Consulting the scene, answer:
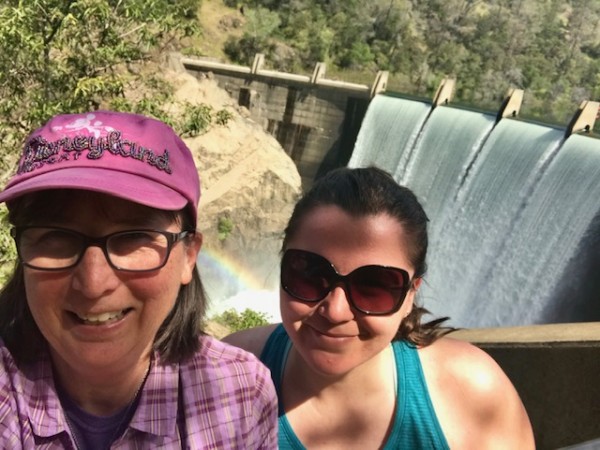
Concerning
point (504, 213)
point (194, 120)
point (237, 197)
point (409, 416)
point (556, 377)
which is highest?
point (409, 416)

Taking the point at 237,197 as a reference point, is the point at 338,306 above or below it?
above

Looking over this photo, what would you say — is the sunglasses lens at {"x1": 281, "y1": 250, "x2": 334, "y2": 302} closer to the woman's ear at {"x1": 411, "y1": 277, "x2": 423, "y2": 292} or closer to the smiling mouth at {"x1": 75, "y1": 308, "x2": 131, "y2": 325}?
the woman's ear at {"x1": 411, "y1": 277, "x2": 423, "y2": 292}

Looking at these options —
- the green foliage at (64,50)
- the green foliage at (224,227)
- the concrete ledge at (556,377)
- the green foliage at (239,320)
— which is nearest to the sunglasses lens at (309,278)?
the concrete ledge at (556,377)

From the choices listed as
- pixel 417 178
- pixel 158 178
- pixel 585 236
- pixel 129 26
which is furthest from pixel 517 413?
pixel 417 178

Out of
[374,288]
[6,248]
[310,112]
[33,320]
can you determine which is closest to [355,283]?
[374,288]

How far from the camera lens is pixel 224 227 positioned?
31.4 ft

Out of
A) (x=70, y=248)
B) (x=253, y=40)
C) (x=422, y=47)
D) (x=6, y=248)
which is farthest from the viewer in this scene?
(x=422, y=47)

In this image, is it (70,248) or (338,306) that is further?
(338,306)

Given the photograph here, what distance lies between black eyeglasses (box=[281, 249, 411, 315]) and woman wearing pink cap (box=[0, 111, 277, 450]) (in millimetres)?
176

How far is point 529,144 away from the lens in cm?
831

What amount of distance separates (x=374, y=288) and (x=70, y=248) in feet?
1.78

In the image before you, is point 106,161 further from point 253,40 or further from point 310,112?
point 253,40

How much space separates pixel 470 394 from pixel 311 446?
35 centimetres

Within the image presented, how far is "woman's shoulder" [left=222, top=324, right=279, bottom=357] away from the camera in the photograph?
124 centimetres
